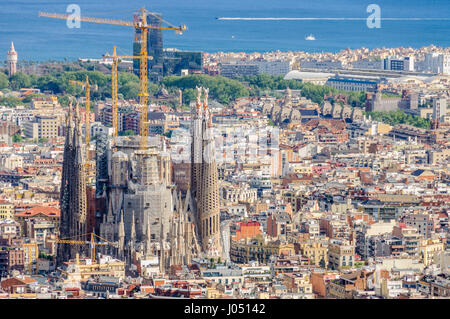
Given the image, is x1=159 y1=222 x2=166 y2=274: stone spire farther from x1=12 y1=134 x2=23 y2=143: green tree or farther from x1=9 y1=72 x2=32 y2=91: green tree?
x1=9 y1=72 x2=32 y2=91: green tree

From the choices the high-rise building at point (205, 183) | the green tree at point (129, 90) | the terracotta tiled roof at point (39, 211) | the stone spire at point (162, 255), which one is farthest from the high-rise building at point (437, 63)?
the stone spire at point (162, 255)

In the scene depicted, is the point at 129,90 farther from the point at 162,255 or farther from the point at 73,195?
the point at 162,255

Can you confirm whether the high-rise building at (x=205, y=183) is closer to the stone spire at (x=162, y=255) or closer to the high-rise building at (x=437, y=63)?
the stone spire at (x=162, y=255)

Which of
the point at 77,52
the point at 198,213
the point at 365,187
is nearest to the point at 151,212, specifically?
the point at 198,213

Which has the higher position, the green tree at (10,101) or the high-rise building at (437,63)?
the high-rise building at (437,63)

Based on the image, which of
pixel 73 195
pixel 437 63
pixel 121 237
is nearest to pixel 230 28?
pixel 437 63
